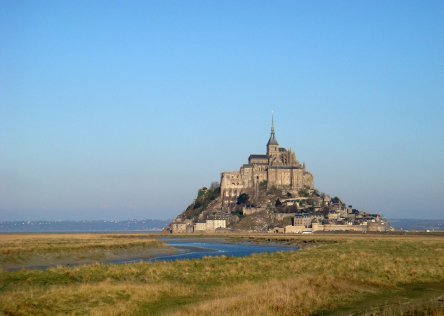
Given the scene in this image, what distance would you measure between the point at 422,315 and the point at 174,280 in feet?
51.2

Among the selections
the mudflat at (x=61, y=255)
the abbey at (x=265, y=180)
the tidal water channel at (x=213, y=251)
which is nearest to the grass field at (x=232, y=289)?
the mudflat at (x=61, y=255)

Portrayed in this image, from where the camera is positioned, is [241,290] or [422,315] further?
[241,290]

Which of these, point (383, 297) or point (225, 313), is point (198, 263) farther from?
point (225, 313)

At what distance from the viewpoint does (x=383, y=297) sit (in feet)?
86.0

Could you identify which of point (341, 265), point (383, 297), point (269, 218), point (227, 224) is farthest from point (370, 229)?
point (383, 297)

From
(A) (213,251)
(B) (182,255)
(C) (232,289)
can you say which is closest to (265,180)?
(A) (213,251)

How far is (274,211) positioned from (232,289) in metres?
152

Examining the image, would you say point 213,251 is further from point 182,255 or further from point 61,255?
point 61,255

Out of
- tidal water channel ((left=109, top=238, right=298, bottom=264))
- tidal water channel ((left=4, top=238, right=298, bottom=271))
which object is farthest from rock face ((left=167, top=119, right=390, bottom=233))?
tidal water channel ((left=4, top=238, right=298, bottom=271))

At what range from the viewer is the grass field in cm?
2191

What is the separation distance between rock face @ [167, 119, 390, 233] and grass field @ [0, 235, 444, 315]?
12347cm

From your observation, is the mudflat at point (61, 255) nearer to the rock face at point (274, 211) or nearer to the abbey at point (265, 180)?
the rock face at point (274, 211)

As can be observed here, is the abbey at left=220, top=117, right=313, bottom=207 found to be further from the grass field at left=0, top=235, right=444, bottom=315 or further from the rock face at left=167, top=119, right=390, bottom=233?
the grass field at left=0, top=235, right=444, bottom=315

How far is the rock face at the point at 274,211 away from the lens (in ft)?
543
